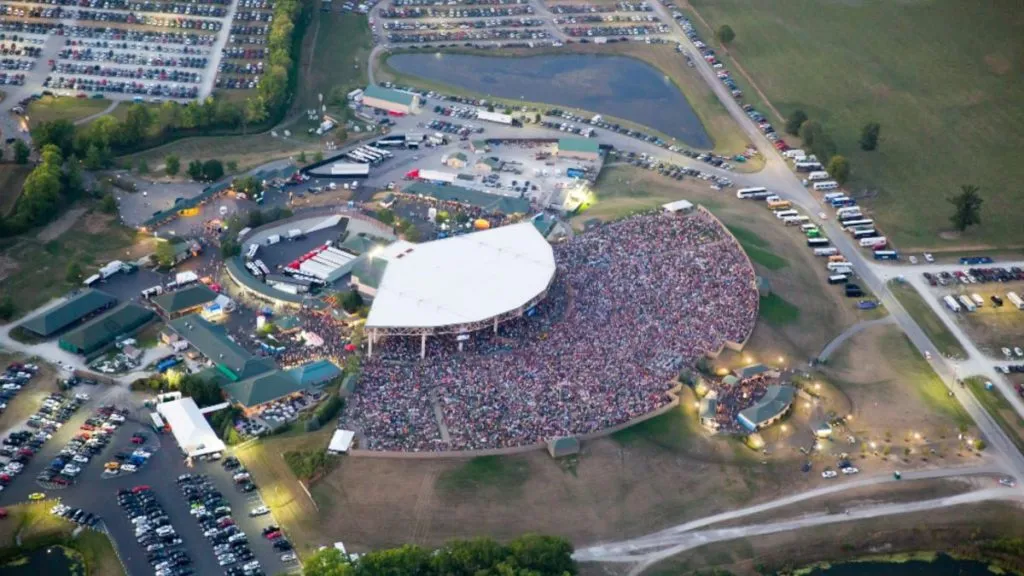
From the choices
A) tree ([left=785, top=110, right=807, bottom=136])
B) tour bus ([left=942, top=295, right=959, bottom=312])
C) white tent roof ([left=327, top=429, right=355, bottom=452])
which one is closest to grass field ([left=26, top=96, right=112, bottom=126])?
white tent roof ([left=327, top=429, right=355, bottom=452])

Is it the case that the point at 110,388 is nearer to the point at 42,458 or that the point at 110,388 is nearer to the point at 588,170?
the point at 42,458

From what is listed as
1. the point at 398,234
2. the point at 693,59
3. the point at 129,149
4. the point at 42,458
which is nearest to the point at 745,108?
the point at 693,59

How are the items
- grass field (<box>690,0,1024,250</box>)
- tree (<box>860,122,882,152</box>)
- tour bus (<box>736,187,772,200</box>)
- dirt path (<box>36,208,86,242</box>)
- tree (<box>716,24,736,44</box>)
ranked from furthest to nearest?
tree (<box>716,24,736,44</box>) → tree (<box>860,122,882,152</box>) → grass field (<box>690,0,1024,250</box>) → tour bus (<box>736,187,772,200</box>) → dirt path (<box>36,208,86,242</box>)

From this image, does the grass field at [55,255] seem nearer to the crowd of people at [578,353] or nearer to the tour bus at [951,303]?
the crowd of people at [578,353]

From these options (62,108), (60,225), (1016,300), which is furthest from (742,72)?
(60,225)

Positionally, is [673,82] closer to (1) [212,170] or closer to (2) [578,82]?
(2) [578,82]

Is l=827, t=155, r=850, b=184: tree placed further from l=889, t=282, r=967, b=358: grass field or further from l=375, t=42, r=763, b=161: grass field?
l=889, t=282, r=967, b=358: grass field
